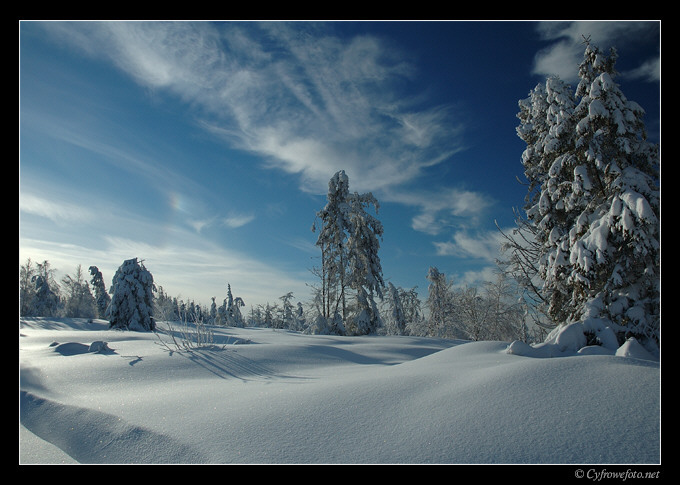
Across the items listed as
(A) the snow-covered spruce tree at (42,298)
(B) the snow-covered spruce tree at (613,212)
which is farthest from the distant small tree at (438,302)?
(A) the snow-covered spruce tree at (42,298)

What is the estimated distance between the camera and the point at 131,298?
58.5 ft

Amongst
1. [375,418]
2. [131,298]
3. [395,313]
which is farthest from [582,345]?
[395,313]

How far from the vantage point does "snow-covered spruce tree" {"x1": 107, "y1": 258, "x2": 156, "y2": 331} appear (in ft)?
57.8

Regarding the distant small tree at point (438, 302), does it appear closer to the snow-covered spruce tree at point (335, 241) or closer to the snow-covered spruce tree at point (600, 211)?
the snow-covered spruce tree at point (335, 241)

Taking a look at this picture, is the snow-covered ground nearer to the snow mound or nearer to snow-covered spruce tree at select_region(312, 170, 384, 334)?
the snow mound

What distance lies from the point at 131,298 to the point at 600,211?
20744mm

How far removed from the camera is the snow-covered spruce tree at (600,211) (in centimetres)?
632

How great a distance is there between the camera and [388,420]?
2.28 meters

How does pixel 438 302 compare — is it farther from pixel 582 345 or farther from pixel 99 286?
pixel 99 286

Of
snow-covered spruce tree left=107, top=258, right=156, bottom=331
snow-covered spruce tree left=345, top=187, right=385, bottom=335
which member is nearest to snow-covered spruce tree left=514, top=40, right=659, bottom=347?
snow-covered spruce tree left=345, top=187, right=385, bottom=335

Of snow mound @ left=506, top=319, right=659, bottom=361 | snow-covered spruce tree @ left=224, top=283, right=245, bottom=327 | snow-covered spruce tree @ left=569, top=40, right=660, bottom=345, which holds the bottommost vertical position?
snow-covered spruce tree @ left=224, top=283, right=245, bottom=327

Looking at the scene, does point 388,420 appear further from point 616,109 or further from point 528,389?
point 616,109

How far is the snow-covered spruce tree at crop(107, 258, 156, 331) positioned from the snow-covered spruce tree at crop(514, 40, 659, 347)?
751 inches
